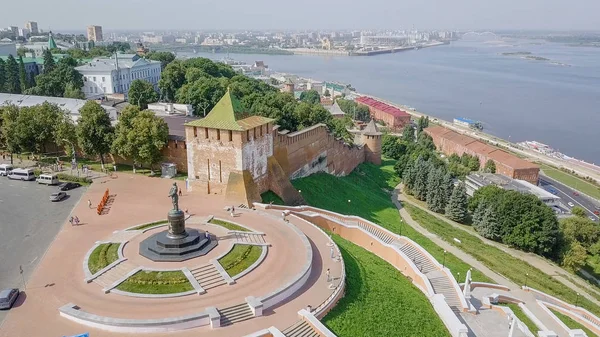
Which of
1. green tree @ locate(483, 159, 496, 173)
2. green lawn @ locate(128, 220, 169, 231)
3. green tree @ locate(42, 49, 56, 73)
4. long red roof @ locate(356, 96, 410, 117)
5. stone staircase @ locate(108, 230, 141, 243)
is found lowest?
green tree @ locate(483, 159, 496, 173)

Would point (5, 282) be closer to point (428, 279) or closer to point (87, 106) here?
point (87, 106)

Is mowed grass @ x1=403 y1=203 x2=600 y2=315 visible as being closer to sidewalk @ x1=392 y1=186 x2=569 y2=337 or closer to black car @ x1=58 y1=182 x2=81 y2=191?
sidewalk @ x1=392 y1=186 x2=569 y2=337

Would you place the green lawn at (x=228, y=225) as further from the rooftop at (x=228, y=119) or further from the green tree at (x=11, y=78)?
the green tree at (x=11, y=78)

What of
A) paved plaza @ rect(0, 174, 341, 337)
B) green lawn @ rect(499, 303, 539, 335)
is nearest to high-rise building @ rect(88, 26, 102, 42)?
paved plaza @ rect(0, 174, 341, 337)

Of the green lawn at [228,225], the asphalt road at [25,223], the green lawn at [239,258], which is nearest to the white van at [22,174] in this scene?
the asphalt road at [25,223]

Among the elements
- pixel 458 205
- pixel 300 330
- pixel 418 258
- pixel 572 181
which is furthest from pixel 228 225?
pixel 572 181

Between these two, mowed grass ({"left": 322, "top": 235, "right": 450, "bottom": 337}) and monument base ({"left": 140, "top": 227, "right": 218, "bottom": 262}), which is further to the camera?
monument base ({"left": 140, "top": 227, "right": 218, "bottom": 262})

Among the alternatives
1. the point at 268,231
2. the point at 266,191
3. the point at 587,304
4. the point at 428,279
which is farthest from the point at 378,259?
the point at 587,304
